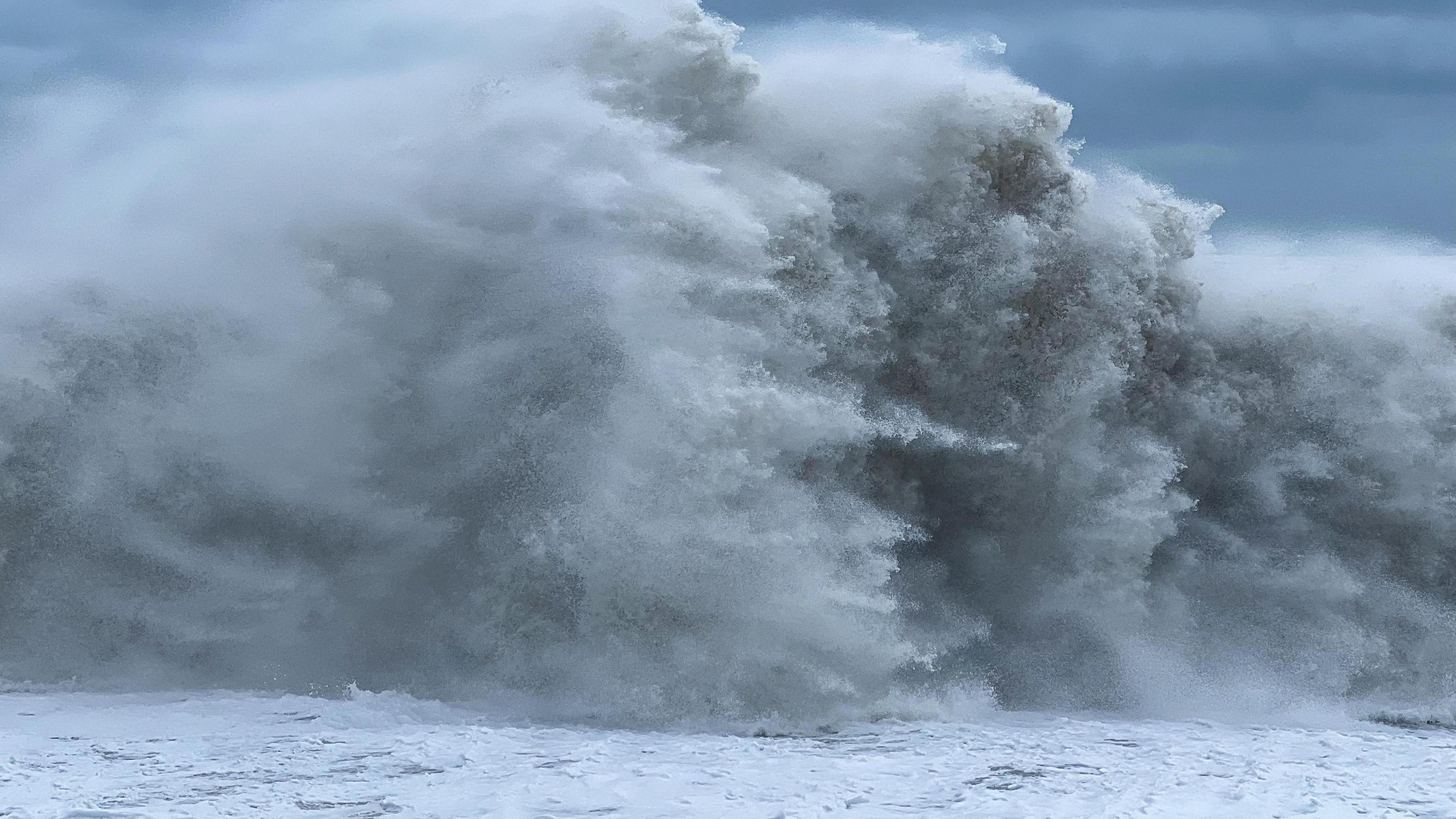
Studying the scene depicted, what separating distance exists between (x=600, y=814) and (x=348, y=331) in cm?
414

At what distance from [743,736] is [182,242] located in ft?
16.7

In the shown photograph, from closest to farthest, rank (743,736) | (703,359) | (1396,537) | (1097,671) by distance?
(743,736) < (703,359) < (1097,671) < (1396,537)

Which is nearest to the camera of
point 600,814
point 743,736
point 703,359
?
point 600,814

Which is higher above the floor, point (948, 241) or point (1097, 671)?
point (948, 241)

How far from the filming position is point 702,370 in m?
8.02

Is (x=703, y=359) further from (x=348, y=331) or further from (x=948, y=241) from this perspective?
(x=348, y=331)

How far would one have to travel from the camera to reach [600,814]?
19.5 ft

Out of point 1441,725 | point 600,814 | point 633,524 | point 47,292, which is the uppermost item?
point 47,292

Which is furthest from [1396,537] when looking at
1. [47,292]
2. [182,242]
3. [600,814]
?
[47,292]

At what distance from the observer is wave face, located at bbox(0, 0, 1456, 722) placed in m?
8.34

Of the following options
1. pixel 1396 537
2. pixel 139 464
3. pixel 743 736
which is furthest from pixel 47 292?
pixel 1396 537

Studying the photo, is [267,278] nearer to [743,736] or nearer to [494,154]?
[494,154]

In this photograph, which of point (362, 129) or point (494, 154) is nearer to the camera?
point (494, 154)

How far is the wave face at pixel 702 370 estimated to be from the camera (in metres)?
8.34
